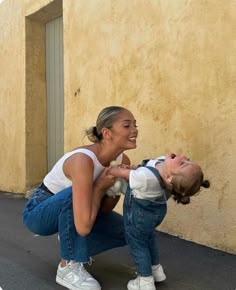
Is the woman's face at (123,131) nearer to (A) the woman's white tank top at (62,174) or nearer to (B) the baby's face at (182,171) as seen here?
(A) the woman's white tank top at (62,174)

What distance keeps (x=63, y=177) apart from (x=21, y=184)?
424 centimetres

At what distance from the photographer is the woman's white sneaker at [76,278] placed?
268 cm

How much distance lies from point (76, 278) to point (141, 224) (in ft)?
1.91

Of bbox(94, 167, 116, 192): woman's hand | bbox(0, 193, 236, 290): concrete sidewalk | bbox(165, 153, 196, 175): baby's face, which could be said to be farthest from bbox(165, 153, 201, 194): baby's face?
bbox(0, 193, 236, 290): concrete sidewalk

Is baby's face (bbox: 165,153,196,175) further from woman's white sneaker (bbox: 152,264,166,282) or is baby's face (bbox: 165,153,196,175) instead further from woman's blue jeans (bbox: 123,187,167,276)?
woman's white sneaker (bbox: 152,264,166,282)

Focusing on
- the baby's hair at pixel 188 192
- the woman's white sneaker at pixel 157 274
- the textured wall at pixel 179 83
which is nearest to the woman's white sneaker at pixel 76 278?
the woman's white sneaker at pixel 157 274

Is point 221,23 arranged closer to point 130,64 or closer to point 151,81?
point 151,81

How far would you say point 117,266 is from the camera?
320cm

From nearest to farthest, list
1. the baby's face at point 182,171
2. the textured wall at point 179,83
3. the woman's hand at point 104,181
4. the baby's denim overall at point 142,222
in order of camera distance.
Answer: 1. the baby's face at point 182,171
2. the baby's denim overall at point 142,222
3. the woman's hand at point 104,181
4. the textured wall at point 179,83

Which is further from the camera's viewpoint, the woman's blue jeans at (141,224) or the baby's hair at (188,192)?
the woman's blue jeans at (141,224)

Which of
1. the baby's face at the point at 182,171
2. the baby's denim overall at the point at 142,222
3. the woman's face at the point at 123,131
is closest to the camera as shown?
the baby's face at the point at 182,171

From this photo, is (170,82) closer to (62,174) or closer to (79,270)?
(62,174)

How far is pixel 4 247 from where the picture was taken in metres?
3.85

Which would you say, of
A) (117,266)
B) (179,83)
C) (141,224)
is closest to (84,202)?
(141,224)
